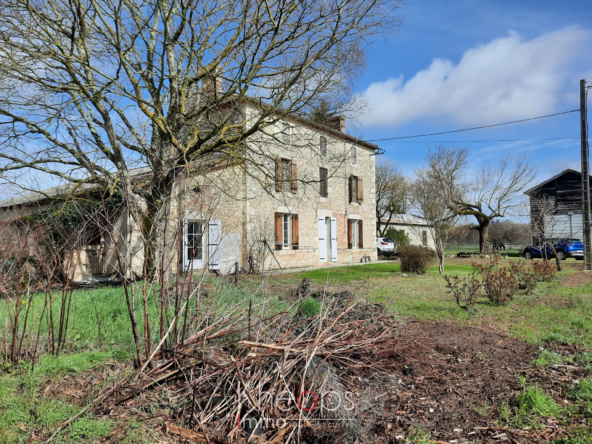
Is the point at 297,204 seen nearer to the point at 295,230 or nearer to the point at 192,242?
the point at 295,230

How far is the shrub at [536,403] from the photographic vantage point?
9.86 ft

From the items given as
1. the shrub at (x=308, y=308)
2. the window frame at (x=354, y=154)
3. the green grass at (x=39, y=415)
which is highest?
the window frame at (x=354, y=154)

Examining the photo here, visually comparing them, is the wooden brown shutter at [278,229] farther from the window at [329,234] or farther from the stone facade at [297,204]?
the window at [329,234]

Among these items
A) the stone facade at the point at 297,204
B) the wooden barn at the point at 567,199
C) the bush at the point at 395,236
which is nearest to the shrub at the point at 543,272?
the stone facade at the point at 297,204

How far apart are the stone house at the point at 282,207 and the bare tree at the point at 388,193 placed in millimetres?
8939

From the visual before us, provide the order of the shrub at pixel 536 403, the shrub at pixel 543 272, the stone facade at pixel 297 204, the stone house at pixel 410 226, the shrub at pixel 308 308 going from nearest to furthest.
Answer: the shrub at pixel 536 403
the shrub at pixel 308 308
the shrub at pixel 543 272
the stone facade at pixel 297 204
the stone house at pixel 410 226

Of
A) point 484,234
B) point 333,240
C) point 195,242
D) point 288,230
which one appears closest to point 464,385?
point 195,242

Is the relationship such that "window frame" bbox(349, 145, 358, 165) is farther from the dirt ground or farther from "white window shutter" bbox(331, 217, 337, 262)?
the dirt ground

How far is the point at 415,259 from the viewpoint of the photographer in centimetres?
1377

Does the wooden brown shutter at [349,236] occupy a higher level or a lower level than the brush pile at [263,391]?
higher

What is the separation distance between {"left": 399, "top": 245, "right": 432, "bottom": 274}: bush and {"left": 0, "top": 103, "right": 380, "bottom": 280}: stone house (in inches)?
149

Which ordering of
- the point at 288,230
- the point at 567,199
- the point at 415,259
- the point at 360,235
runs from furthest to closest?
the point at 567,199 → the point at 360,235 → the point at 288,230 → the point at 415,259

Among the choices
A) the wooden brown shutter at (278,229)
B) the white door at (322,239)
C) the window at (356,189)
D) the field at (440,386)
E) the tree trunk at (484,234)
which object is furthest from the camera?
the tree trunk at (484,234)

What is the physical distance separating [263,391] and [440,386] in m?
1.65
